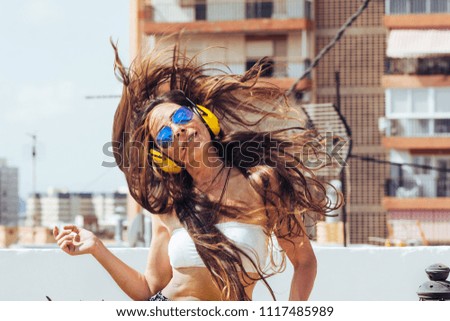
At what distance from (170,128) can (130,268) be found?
0.47 meters

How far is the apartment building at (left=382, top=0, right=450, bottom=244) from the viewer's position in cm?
2311

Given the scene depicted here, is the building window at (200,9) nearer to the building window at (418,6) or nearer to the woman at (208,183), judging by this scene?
the building window at (418,6)

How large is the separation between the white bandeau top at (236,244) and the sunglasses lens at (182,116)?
0.33 metres

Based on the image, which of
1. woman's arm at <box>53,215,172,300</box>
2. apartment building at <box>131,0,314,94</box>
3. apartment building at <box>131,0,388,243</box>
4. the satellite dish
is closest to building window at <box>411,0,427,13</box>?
apartment building at <box>131,0,388,243</box>

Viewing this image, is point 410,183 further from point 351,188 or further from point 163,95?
point 163,95

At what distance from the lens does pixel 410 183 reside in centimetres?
2327

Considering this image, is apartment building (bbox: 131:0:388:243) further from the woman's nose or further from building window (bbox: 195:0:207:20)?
the woman's nose

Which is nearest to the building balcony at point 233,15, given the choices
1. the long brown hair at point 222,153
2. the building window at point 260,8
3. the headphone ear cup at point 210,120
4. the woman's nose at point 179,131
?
the building window at point 260,8

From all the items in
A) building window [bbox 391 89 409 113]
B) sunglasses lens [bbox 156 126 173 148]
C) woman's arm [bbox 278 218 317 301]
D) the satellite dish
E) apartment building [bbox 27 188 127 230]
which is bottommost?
apartment building [bbox 27 188 127 230]

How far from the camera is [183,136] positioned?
398 cm

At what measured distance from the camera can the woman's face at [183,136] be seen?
3.98 m

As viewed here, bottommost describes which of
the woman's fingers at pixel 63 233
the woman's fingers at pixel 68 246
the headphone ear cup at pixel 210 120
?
the woman's fingers at pixel 68 246
